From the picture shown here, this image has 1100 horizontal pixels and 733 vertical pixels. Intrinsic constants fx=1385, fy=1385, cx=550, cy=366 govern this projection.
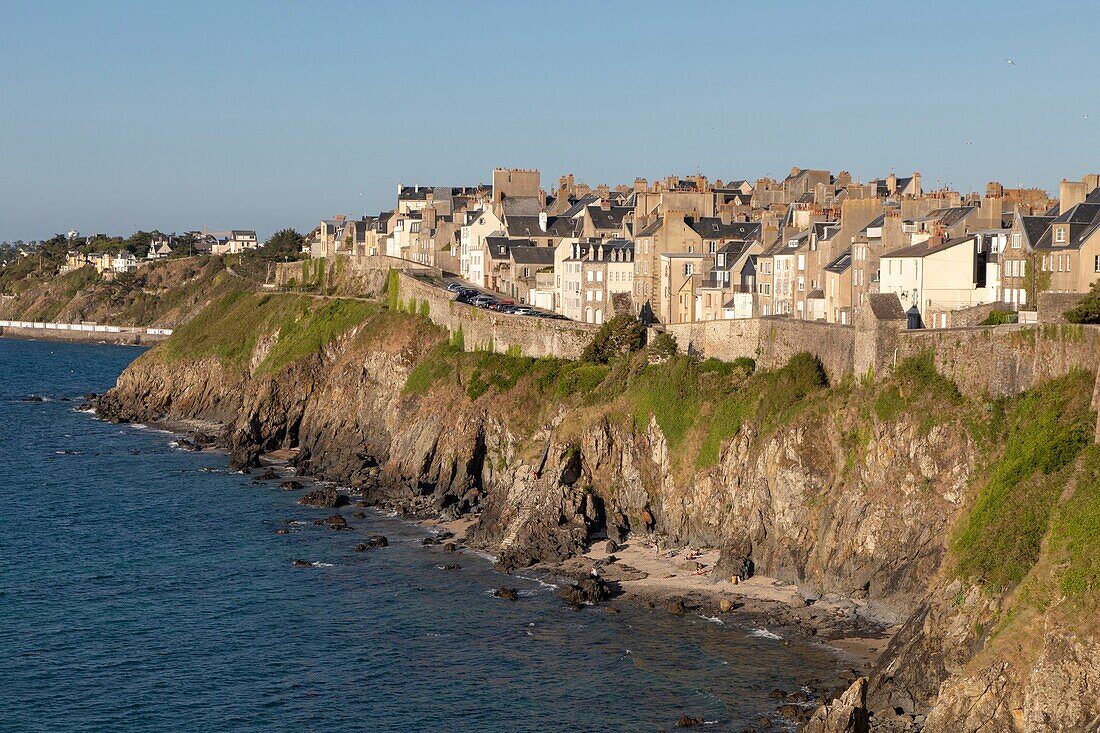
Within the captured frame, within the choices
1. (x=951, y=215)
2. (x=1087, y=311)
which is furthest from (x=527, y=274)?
(x=1087, y=311)

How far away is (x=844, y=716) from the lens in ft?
154

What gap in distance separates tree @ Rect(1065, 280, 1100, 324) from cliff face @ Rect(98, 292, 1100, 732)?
619 cm

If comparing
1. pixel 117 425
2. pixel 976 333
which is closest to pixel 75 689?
pixel 976 333

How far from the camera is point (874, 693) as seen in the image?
50.3 meters

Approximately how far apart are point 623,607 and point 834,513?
1063 centimetres

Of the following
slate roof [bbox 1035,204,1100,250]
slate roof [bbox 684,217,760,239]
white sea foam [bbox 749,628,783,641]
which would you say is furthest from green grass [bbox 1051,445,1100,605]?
slate roof [bbox 684,217,760,239]

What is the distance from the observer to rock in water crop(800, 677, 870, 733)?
4681 centimetres

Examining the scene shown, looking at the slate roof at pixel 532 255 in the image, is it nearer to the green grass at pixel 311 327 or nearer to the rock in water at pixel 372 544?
the green grass at pixel 311 327

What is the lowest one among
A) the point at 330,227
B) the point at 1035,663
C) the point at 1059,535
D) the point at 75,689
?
the point at 75,689

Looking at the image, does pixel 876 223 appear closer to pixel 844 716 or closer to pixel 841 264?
pixel 841 264

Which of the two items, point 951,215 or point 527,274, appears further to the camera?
point 527,274

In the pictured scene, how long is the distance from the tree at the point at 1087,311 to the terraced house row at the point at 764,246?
6.80 m

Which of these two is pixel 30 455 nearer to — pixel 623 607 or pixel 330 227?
pixel 623 607

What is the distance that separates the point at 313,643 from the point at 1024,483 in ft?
100
